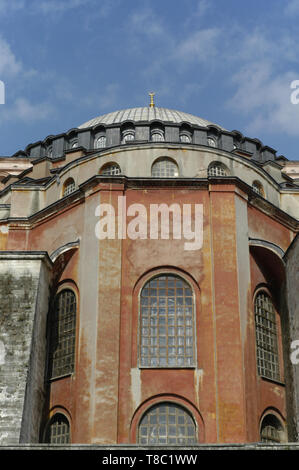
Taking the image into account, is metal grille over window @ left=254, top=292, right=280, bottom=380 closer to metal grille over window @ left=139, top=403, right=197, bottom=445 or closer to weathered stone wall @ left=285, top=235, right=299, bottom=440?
weathered stone wall @ left=285, top=235, right=299, bottom=440

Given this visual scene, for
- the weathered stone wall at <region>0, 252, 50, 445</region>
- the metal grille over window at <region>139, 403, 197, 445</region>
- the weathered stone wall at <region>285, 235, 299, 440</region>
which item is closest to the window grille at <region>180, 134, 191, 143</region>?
the weathered stone wall at <region>285, 235, 299, 440</region>

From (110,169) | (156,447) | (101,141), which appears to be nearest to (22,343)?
(156,447)

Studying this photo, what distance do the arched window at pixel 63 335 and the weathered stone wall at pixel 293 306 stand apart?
7.01m

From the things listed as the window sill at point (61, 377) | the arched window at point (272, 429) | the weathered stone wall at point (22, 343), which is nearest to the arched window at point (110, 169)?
the weathered stone wall at point (22, 343)

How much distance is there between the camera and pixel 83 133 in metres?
35.5

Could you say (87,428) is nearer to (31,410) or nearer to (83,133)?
(31,410)

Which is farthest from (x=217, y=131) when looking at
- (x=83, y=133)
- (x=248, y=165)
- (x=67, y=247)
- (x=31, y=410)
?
(x=31, y=410)

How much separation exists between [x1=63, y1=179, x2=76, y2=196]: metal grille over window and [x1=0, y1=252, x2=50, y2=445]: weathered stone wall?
4.20 m

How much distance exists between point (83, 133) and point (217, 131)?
6791mm

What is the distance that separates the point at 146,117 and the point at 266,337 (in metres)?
18.4

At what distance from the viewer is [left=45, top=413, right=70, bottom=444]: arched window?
70.2ft

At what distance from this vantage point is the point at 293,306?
76.3 feet

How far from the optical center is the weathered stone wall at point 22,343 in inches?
779

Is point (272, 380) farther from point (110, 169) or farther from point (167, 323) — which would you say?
point (110, 169)
